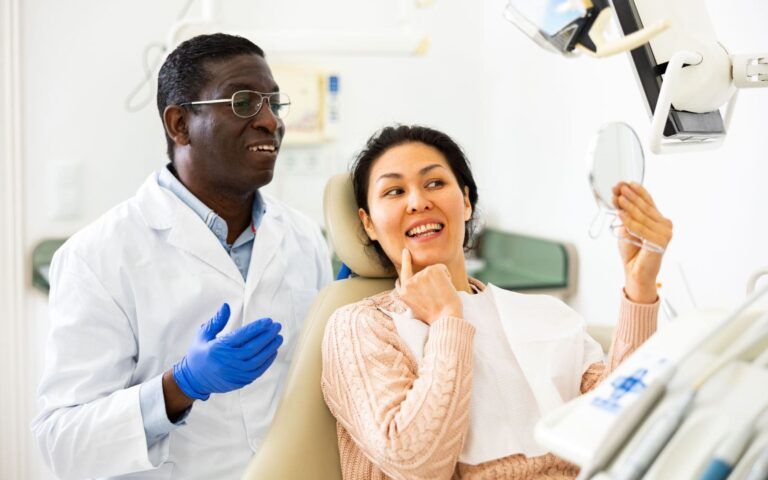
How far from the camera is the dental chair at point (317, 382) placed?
1.17 metres

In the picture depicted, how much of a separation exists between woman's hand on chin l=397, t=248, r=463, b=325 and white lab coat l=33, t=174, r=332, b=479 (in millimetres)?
422

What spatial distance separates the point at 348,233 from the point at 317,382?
1.19ft

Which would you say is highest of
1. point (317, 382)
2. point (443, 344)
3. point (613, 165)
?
point (613, 165)

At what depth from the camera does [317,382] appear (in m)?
1.31

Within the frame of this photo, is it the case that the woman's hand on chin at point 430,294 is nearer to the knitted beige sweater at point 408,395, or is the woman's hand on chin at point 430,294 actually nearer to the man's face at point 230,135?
the knitted beige sweater at point 408,395

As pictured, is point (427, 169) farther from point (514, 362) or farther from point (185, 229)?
point (185, 229)

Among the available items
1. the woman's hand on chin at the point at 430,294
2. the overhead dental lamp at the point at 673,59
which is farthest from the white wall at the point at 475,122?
the woman's hand on chin at the point at 430,294

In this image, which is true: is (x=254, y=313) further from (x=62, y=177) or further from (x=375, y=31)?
(x=62, y=177)

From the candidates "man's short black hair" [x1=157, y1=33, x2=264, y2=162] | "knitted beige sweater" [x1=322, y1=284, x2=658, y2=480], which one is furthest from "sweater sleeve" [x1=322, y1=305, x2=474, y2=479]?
"man's short black hair" [x1=157, y1=33, x2=264, y2=162]

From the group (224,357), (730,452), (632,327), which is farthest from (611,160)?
(224,357)

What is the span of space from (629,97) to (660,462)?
1.70m

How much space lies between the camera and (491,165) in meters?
3.14

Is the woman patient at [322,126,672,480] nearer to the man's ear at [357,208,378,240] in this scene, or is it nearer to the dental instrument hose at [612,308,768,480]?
the man's ear at [357,208,378,240]

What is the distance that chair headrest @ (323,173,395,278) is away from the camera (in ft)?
5.02
